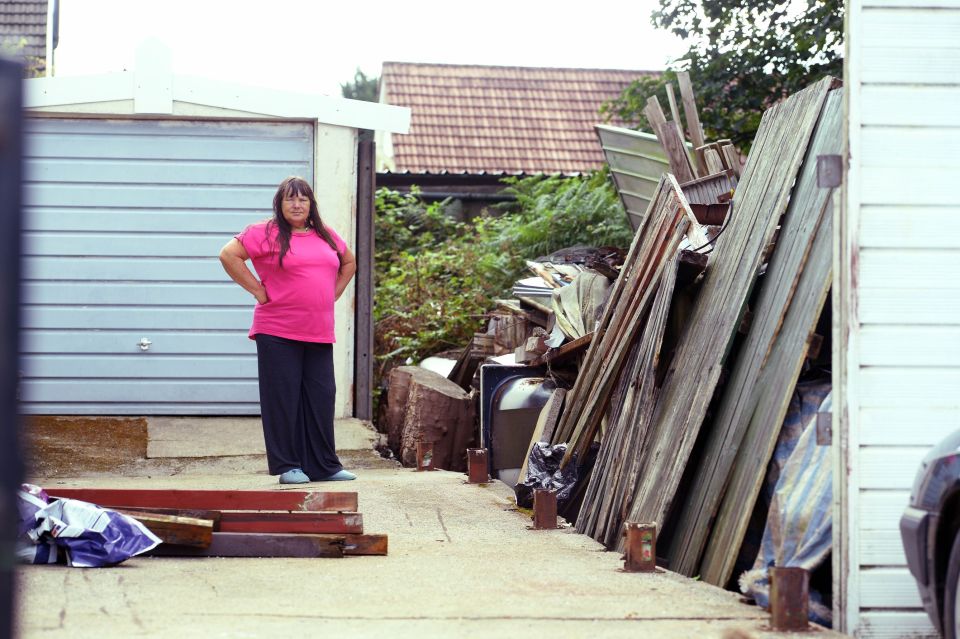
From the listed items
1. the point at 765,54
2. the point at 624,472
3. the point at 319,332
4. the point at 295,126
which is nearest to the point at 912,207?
the point at 624,472

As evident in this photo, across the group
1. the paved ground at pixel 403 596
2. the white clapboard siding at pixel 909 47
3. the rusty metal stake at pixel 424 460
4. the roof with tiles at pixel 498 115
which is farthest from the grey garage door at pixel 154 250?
the roof with tiles at pixel 498 115

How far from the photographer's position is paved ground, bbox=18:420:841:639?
Result: 147 inches

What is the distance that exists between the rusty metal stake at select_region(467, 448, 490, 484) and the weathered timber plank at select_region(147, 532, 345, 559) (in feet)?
9.43

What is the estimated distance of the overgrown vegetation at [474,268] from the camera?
12898 mm

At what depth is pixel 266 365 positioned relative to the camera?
24.6ft

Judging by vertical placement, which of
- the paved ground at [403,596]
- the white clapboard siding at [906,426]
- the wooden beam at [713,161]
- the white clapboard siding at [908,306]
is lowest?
the paved ground at [403,596]

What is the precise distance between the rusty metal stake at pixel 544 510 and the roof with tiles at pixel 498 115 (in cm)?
1919

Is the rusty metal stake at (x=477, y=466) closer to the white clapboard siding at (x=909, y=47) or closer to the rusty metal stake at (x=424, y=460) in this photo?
the rusty metal stake at (x=424, y=460)

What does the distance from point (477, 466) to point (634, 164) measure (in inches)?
177

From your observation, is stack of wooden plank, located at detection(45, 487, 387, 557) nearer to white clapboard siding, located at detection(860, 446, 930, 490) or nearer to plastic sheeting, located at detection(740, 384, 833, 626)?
plastic sheeting, located at detection(740, 384, 833, 626)

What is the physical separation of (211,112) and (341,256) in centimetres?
318

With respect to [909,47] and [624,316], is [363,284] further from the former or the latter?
[909,47]

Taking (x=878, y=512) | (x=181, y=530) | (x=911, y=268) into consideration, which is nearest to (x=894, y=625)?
(x=878, y=512)

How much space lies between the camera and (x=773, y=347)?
540 cm
